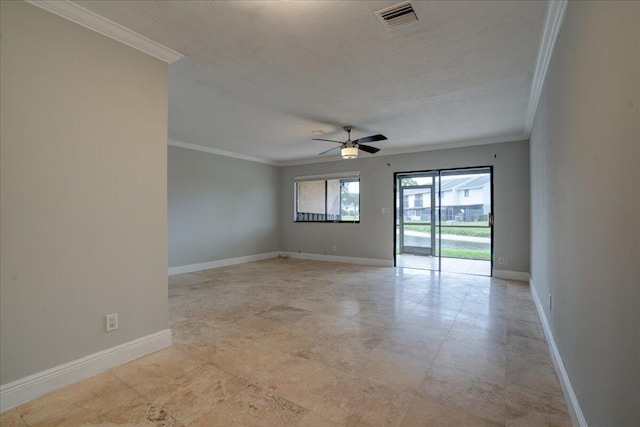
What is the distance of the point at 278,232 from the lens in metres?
8.37

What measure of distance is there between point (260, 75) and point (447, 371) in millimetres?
3090

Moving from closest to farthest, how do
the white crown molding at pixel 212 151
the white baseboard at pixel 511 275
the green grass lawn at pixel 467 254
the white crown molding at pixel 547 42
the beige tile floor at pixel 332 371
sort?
1. the beige tile floor at pixel 332 371
2. the white crown molding at pixel 547 42
3. the white baseboard at pixel 511 275
4. the white crown molding at pixel 212 151
5. the green grass lawn at pixel 467 254

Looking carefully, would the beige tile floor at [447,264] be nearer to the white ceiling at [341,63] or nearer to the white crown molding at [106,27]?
the white ceiling at [341,63]

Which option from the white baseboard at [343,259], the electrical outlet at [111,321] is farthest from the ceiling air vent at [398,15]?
the white baseboard at [343,259]

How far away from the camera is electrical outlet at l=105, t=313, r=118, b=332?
7.44 ft

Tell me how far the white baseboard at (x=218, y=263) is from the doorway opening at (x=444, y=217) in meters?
3.35

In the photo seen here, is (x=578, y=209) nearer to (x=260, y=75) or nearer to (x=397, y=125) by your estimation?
(x=260, y=75)

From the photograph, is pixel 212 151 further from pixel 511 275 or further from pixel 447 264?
pixel 511 275

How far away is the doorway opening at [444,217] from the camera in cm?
599

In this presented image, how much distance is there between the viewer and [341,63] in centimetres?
276

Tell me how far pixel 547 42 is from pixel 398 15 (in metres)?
1.23

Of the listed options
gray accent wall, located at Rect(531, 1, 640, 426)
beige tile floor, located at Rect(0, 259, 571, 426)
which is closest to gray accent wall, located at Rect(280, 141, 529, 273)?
beige tile floor, located at Rect(0, 259, 571, 426)

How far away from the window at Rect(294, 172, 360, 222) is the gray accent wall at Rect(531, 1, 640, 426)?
17.2 ft

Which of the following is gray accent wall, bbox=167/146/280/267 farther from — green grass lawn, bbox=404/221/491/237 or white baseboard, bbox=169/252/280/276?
green grass lawn, bbox=404/221/491/237
